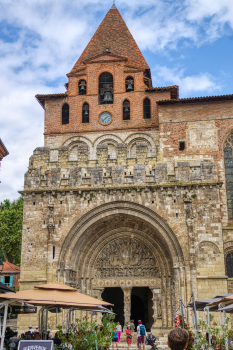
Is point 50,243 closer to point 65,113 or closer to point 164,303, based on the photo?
point 164,303

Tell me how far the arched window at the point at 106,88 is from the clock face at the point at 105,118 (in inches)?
38.1

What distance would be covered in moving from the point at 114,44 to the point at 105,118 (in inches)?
270

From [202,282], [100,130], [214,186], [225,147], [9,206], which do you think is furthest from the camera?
[9,206]

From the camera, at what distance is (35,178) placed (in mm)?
22938

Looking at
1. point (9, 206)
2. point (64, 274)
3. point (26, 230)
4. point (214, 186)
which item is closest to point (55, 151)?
point (26, 230)

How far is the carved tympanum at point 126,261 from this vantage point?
75.1 feet

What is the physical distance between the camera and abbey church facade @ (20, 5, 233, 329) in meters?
21.1

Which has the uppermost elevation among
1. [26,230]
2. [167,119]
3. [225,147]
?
[167,119]

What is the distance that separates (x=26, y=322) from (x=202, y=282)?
929 centimetres

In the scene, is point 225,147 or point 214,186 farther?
point 225,147

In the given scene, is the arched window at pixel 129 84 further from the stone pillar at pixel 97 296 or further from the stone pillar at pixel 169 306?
the stone pillar at pixel 97 296

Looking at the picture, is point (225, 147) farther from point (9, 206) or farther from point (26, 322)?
point (9, 206)

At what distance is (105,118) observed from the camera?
92.1 ft

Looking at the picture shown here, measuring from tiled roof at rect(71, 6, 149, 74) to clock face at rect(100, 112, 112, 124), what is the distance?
178 inches
